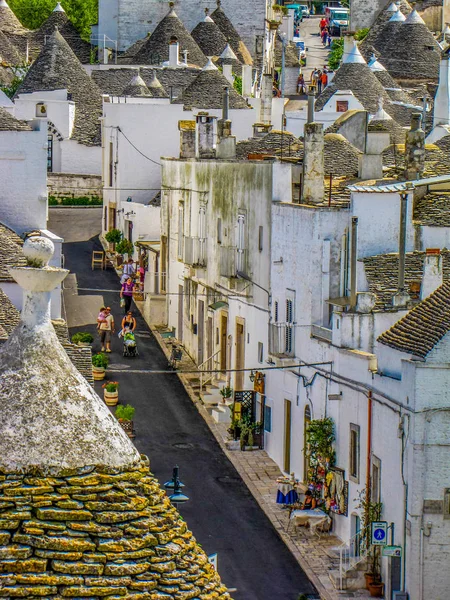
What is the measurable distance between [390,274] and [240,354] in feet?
32.0

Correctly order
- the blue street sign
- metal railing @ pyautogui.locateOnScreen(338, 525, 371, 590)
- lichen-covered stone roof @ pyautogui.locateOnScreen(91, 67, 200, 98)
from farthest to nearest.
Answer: lichen-covered stone roof @ pyautogui.locateOnScreen(91, 67, 200, 98) → metal railing @ pyautogui.locateOnScreen(338, 525, 371, 590) → the blue street sign

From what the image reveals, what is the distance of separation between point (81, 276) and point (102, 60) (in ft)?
121

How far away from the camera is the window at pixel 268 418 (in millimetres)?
40562

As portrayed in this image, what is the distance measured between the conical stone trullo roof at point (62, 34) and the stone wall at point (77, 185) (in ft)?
75.1

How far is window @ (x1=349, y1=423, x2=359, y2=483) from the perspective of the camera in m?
32.1

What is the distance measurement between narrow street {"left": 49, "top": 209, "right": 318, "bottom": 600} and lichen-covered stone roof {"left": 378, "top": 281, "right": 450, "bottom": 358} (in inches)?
177

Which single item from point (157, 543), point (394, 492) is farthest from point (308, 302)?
point (157, 543)

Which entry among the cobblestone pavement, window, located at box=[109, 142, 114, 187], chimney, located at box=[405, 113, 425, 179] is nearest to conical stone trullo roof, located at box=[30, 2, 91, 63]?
window, located at box=[109, 142, 114, 187]

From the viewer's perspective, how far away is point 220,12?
96.8 m

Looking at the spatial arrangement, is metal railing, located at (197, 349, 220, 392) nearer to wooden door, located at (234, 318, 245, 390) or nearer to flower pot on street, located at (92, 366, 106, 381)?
wooden door, located at (234, 318, 245, 390)

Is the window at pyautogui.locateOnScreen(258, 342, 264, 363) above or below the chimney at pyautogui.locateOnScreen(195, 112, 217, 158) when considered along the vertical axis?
below

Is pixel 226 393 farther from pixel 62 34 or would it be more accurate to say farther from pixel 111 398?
pixel 62 34

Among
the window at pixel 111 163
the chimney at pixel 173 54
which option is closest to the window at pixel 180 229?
the window at pixel 111 163

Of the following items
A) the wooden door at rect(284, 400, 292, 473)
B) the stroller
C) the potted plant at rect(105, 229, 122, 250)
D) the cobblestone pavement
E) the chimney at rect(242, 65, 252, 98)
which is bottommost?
the cobblestone pavement
